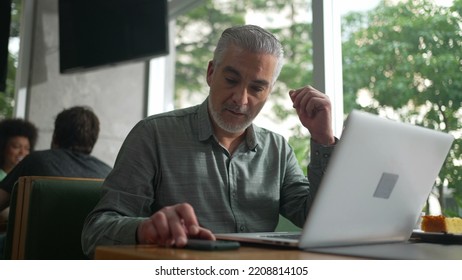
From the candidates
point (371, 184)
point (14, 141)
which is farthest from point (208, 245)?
point (14, 141)

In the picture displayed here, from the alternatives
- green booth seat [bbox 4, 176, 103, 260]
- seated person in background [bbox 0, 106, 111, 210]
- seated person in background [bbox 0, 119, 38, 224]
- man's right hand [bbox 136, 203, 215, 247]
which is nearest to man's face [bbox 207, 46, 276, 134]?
green booth seat [bbox 4, 176, 103, 260]

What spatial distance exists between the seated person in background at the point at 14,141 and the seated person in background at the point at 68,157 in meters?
0.67

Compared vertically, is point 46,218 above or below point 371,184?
below

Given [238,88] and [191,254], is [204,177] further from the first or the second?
[191,254]

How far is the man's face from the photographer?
5.02 ft

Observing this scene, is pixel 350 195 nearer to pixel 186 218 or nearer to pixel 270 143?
pixel 186 218

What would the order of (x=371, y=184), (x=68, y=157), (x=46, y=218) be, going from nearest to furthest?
(x=371, y=184), (x=46, y=218), (x=68, y=157)

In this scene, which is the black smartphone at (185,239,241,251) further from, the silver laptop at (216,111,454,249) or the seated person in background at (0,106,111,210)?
the seated person in background at (0,106,111,210)

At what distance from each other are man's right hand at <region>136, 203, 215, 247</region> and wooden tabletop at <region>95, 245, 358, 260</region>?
0.06 ft

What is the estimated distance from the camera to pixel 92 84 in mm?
4406

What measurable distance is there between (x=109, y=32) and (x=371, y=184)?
3.21 metres

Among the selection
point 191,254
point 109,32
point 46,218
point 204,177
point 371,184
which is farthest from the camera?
point 109,32

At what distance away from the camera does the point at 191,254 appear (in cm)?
83
